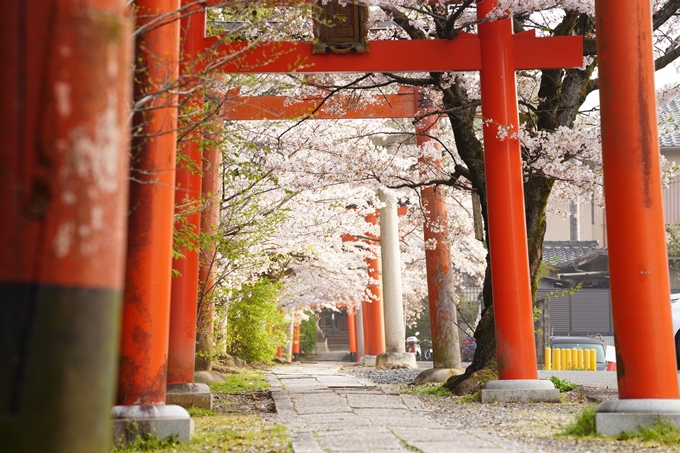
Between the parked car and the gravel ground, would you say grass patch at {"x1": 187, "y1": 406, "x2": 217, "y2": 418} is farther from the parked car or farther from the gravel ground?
the parked car

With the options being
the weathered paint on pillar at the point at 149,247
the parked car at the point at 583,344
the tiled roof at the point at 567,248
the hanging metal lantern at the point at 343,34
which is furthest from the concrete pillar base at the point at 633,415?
the tiled roof at the point at 567,248

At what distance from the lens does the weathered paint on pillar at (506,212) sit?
26.9 ft

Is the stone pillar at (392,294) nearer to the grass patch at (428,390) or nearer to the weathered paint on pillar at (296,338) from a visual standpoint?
the grass patch at (428,390)

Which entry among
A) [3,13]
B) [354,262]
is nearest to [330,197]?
[354,262]

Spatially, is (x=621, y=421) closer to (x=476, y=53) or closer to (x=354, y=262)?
(x=476, y=53)

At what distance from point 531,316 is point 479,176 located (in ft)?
7.10

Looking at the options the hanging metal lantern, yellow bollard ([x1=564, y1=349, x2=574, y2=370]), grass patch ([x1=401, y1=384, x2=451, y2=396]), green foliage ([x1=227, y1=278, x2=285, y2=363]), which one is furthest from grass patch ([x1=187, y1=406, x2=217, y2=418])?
yellow bollard ([x1=564, y1=349, x2=574, y2=370])

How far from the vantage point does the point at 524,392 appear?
8062 millimetres

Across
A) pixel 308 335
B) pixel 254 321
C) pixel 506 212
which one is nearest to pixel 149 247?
pixel 506 212

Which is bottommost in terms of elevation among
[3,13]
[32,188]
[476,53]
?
[32,188]

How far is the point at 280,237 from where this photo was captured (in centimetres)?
1748

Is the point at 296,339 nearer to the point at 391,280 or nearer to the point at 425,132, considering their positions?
the point at 391,280

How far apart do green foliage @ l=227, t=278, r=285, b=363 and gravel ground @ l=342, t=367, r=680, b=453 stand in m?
8.48

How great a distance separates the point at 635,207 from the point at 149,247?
314 cm
